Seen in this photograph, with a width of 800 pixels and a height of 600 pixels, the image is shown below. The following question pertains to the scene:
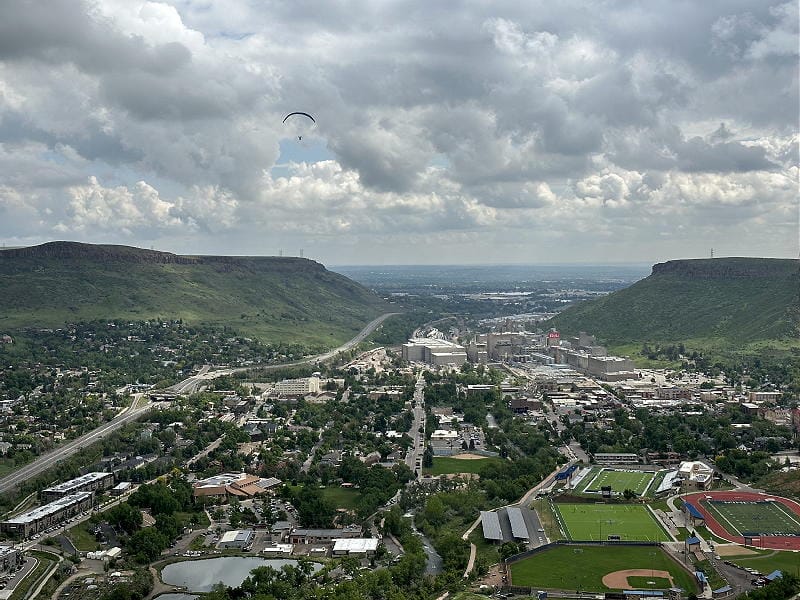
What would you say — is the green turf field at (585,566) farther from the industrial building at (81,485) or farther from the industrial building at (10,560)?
the industrial building at (81,485)

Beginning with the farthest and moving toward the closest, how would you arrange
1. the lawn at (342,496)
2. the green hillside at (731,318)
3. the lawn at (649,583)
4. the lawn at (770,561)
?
1. the green hillside at (731,318)
2. the lawn at (342,496)
3. the lawn at (770,561)
4. the lawn at (649,583)

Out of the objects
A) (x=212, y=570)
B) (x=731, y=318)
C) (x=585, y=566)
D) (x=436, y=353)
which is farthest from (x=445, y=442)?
(x=731, y=318)

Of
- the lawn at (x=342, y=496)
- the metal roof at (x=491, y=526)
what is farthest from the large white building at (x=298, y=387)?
the metal roof at (x=491, y=526)

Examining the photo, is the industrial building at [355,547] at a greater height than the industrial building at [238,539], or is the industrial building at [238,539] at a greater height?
the industrial building at [355,547]

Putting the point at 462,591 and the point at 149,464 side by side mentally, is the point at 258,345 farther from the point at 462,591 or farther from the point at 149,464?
the point at 462,591

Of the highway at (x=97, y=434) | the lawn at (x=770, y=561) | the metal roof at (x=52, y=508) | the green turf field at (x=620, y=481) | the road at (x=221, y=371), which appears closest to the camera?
the lawn at (x=770, y=561)

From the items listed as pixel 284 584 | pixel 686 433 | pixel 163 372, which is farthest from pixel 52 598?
pixel 163 372
